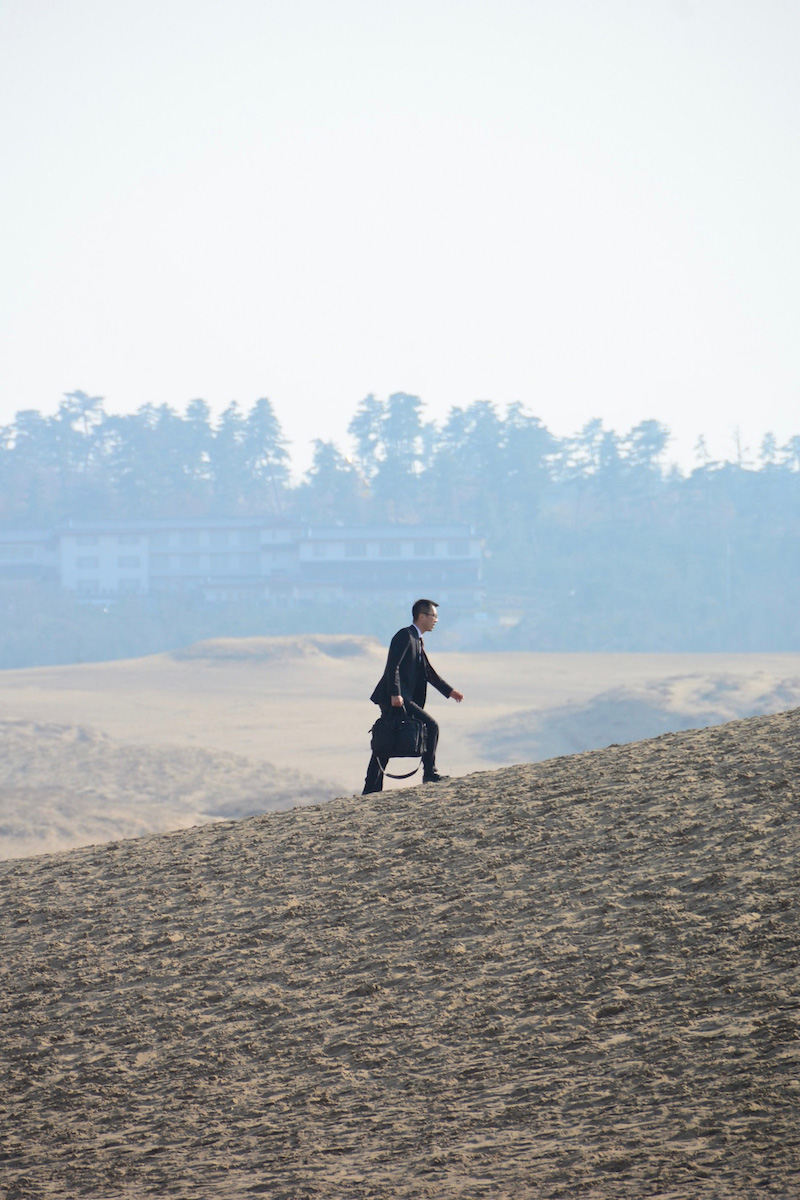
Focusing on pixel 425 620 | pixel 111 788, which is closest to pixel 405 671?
pixel 425 620

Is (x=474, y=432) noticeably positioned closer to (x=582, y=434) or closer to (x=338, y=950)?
(x=582, y=434)

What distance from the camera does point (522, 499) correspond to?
7806 centimetres

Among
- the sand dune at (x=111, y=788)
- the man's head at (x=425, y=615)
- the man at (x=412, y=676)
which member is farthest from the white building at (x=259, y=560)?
the man's head at (x=425, y=615)

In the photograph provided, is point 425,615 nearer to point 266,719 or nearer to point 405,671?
point 405,671

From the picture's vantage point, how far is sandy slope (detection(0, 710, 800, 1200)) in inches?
166

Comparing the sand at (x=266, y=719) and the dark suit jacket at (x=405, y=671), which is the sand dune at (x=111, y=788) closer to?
the sand at (x=266, y=719)

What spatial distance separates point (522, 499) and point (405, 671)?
232 ft

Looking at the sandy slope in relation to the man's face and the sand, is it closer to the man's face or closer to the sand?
the man's face

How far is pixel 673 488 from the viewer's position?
8144 centimetres

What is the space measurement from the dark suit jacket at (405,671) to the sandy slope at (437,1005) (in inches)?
30.5

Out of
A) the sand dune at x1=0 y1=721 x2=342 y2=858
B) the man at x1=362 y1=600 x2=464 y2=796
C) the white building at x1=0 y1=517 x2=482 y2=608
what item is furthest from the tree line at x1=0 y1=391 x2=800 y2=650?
the man at x1=362 y1=600 x2=464 y2=796

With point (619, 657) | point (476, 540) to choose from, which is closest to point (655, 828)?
point (619, 657)

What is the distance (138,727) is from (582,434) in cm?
5200

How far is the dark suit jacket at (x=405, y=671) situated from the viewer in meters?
7.97
